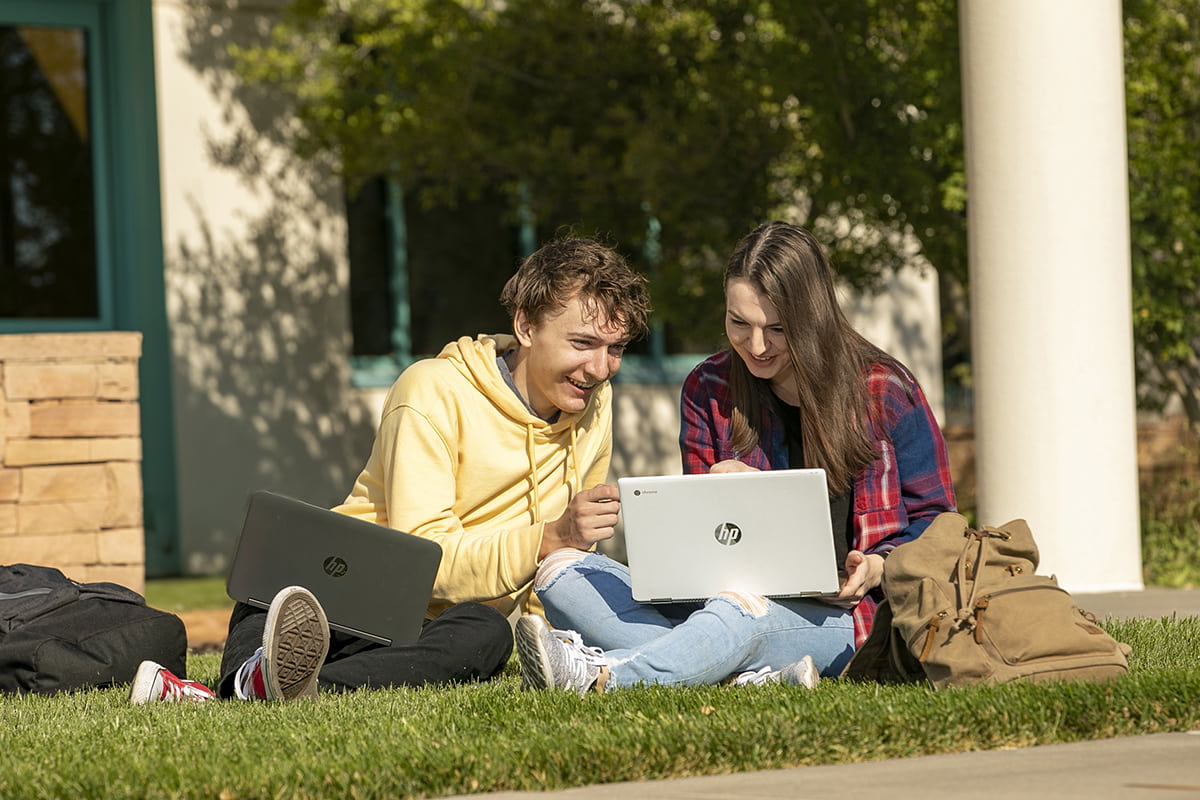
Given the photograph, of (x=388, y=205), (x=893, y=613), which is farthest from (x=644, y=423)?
(x=893, y=613)

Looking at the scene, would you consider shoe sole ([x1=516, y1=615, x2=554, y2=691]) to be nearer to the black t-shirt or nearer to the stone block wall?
the black t-shirt

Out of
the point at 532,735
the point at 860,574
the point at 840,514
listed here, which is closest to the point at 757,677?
the point at 860,574

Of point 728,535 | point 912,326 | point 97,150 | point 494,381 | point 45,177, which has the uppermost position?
point 97,150

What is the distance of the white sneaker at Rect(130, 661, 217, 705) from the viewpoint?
14.8 ft

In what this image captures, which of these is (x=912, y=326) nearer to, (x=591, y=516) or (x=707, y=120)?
(x=707, y=120)

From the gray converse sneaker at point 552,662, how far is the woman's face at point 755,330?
0.93 meters

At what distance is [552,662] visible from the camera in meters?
4.12

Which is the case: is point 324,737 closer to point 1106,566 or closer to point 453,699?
point 453,699

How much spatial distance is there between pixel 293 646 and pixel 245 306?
688 cm

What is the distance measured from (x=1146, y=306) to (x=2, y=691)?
19.6 ft

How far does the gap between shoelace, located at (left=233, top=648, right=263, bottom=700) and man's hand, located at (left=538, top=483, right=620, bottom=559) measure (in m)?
0.88

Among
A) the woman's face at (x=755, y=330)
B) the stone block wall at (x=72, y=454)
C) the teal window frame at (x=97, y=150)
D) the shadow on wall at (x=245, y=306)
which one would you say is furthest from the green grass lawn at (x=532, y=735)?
the teal window frame at (x=97, y=150)

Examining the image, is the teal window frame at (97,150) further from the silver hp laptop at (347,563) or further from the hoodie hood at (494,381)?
the silver hp laptop at (347,563)

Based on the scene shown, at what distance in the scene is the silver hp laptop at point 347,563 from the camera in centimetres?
439
